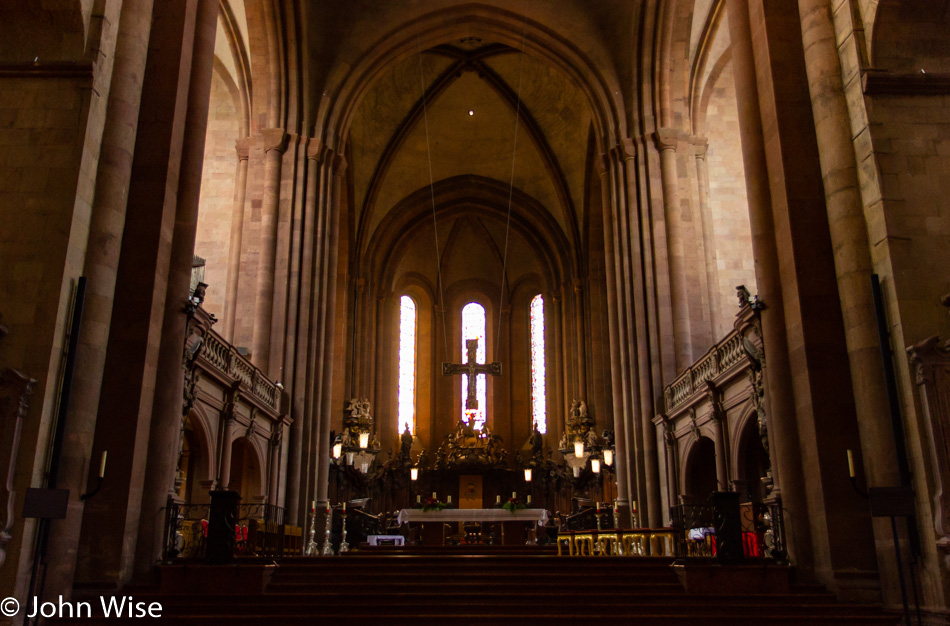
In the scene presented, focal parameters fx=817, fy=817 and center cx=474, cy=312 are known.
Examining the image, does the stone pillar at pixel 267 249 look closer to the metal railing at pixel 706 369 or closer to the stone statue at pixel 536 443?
the metal railing at pixel 706 369

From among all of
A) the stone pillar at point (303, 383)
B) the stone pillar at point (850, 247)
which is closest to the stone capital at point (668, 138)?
the stone pillar at point (303, 383)

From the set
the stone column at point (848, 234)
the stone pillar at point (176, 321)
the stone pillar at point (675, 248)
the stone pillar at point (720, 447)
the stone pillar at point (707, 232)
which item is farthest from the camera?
the stone pillar at point (707, 232)

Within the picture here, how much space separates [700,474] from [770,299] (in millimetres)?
8310

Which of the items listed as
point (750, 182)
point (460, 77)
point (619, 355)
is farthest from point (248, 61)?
point (750, 182)

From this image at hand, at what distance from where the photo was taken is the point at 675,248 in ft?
62.2

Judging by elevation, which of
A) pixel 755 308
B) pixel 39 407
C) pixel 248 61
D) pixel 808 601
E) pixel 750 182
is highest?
pixel 248 61

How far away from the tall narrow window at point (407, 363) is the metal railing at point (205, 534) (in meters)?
16.0

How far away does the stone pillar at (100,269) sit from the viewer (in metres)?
8.72

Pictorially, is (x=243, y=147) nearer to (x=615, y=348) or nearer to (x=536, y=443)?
(x=615, y=348)

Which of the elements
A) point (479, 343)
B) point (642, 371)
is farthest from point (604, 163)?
point (479, 343)

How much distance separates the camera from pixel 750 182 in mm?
11227

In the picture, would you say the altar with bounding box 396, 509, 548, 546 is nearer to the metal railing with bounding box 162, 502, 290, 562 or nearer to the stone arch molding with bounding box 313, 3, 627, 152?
the metal railing with bounding box 162, 502, 290, 562

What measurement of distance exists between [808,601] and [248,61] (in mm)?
17325

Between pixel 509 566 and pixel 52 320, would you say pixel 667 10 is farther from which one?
pixel 52 320
